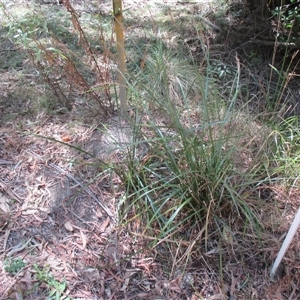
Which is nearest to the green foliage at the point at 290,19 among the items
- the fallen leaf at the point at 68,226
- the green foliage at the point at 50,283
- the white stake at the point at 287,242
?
the white stake at the point at 287,242

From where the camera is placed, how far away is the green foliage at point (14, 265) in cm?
153

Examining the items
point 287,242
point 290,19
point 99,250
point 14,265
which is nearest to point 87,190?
point 99,250

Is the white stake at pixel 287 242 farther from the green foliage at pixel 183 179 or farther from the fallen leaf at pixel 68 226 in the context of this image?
the fallen leaf at pixel 68 226

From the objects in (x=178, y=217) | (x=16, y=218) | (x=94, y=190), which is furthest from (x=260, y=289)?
(x=16, y=218)

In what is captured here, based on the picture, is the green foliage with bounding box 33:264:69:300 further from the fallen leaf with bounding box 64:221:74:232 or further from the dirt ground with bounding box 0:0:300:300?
the fallen leaf with bounding box 64:221:74:232

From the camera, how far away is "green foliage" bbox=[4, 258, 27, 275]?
5.01 ft

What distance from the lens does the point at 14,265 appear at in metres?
1.54

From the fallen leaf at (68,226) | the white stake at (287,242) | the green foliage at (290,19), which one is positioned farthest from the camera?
the green foliage at (290,19)

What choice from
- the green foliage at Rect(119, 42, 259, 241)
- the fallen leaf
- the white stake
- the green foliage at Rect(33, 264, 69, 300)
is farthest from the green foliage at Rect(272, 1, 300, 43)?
the green foliage at Rect(33, 264, 69, 300)

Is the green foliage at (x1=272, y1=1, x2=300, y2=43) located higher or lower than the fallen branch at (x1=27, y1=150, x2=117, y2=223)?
higher

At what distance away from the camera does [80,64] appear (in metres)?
2.81

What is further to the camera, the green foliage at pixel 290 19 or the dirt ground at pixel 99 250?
the green foliage at pixel 290 19

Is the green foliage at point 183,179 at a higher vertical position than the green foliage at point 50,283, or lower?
higher

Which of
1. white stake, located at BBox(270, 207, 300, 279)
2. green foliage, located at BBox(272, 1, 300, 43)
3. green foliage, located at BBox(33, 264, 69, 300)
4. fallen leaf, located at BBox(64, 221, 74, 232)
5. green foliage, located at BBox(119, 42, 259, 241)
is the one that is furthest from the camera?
green foliage, located at BBox(272, 1, 300, 43)
